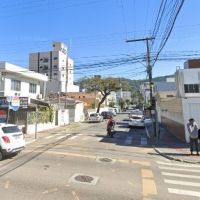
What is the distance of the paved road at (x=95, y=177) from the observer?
29.2ft

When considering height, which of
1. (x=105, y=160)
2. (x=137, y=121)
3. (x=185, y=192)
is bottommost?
(x=185, y=192)

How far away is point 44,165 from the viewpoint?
1312cm

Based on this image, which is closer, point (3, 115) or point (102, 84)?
point (3, 115)

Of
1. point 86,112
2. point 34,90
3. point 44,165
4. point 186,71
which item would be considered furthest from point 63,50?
point 44,165

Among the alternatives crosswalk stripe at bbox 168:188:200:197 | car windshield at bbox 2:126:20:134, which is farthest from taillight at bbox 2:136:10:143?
crosswalk stripe at bbox 168:188:200:197

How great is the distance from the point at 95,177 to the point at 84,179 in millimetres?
490

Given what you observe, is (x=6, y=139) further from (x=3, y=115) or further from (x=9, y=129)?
(x=3, y=115)

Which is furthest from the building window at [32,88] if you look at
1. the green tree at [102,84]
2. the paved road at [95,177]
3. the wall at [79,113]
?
the green tree at [102,84]

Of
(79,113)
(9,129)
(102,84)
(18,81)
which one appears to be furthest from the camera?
(102,84)

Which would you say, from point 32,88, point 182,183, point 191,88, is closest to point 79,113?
point 32,88

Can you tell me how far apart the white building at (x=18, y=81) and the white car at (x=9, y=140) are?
56.2 feet

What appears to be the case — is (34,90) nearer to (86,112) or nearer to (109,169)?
(86,112)

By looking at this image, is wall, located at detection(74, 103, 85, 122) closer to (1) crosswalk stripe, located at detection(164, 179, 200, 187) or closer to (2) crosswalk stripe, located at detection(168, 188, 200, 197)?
(1) crosswalk stripe, located at detection(164, 179, 200, 187)

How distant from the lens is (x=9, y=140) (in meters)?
14.9
